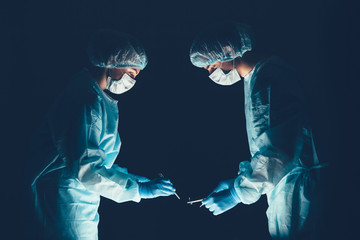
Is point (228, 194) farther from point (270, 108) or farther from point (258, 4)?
point (258, 4)

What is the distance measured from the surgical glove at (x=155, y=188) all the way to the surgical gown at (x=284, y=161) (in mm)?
409

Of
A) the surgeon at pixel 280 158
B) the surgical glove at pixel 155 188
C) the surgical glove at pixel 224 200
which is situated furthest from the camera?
the surgical glove at pixel 155 188

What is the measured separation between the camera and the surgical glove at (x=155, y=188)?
5.28 ft

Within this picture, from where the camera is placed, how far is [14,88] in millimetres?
2023

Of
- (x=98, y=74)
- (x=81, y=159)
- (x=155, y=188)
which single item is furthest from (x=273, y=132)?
(x=98, y=74)

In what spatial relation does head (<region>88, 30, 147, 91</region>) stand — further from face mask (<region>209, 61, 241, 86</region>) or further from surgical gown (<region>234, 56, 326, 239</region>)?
surgical gown (<region>234, 56, 326, 239</region>)

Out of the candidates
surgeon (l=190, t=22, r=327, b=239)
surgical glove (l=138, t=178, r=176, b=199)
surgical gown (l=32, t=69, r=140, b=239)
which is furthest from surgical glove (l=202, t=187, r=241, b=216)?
surgical gown (l=32, t=69, r=140, b=239)

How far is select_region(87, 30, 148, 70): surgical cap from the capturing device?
158cm

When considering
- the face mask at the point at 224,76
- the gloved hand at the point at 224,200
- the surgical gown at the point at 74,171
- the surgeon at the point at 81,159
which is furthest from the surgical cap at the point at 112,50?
the gloved hand at the point at 224,200

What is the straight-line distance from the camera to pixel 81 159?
1343mm

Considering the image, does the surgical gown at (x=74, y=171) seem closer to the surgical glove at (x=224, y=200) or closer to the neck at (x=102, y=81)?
the neck at (x=102, y=81)

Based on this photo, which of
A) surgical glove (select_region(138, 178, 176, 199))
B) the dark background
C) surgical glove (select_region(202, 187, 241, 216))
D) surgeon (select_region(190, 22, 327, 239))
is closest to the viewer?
surgeon (select_region(190, 22, 327, 239))

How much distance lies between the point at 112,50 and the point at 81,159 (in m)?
0.61

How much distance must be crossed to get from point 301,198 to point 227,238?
29.2 inches
